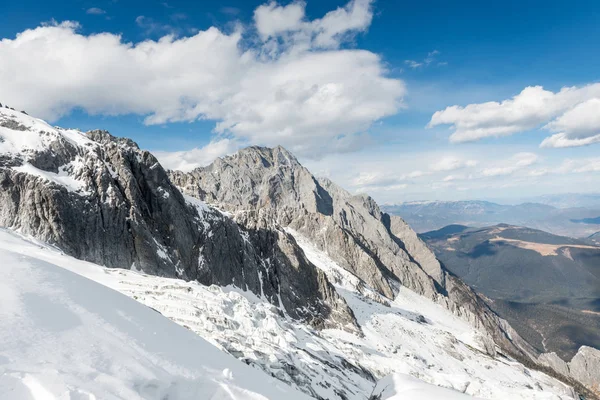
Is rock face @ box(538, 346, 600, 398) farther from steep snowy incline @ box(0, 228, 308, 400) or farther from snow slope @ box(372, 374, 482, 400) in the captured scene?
steep snowy incline @ box(0, 228, 308, 400)

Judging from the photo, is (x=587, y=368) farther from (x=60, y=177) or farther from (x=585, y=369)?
(x=60, y=177)

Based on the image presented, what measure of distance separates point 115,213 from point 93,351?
5883 centimetres

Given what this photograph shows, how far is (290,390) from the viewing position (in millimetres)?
17297

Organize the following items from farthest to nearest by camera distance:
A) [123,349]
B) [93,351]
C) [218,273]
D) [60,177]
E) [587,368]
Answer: [587,368] → [218,273] → [60,177] → [123,349] → [93,351]

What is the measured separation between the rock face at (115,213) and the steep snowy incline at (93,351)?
45097 mm

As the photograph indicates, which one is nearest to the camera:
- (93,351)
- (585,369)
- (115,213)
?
(93,351)

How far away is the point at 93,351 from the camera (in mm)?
11414

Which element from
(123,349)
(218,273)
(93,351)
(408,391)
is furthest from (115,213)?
(408,391)

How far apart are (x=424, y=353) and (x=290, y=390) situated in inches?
3960

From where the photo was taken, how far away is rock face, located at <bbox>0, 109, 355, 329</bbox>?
5444 cm

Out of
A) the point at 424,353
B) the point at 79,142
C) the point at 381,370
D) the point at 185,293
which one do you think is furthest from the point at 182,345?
the point at 424,353

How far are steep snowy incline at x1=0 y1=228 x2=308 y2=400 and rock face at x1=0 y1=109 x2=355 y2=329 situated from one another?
4510 centimetres

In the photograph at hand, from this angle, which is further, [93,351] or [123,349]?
[123,349]

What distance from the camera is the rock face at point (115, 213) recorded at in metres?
54.4
